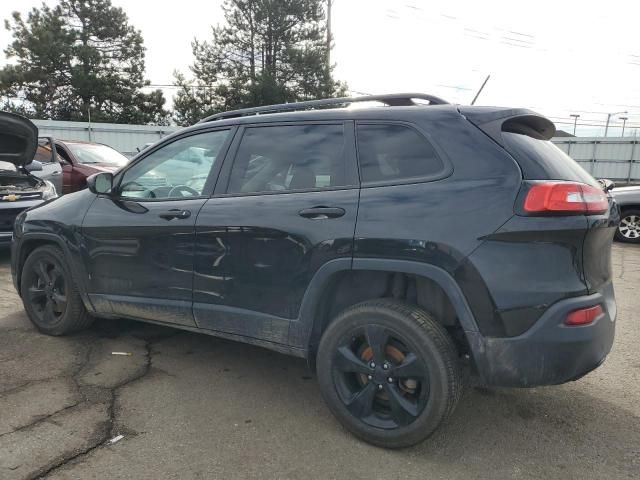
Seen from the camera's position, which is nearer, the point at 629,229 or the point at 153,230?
the point at 153,230

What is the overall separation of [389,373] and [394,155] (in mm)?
1133

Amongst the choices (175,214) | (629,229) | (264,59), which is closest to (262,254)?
(175,214)

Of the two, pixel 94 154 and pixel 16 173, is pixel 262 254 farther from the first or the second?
pixel 94 154

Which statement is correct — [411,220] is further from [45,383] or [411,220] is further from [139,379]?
[45,383]

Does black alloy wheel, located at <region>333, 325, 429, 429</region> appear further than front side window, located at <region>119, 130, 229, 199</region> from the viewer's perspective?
No

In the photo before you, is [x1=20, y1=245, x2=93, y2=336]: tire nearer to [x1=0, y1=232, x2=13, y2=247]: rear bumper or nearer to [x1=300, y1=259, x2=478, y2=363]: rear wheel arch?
[x1=300, y1=259, x2=478, y2=363]: rear wheel arch

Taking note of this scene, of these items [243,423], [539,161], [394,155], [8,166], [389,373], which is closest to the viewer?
[539,161]

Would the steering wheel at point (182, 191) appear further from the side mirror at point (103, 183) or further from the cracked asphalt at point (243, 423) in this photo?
the cracked asphalt at point (243, 423)

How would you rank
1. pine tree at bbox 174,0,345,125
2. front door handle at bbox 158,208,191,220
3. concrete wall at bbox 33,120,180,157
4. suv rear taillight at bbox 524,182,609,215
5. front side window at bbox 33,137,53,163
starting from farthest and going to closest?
pine tree at bbox 174,0,345,125, concrete wall at bbox 33,120,180,157, front side window at bbox 33,137,53,163, front door handle at bbox 158,208,191,220, suv rear taillight at bbox 524,182,609,215

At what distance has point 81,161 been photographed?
31.8 ft

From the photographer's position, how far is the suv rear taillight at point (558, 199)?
2.30 m

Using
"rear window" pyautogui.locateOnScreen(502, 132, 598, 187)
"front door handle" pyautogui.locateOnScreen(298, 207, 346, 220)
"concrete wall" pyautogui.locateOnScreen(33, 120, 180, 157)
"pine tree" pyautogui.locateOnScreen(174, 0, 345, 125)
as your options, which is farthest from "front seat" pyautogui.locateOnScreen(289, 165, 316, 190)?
"pine tree" pyautogui.locateOnScreen(174, 0, 345, 125)

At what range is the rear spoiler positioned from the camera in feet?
8.34

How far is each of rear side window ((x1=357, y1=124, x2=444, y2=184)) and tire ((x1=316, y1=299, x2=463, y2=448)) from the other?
0.66 m
